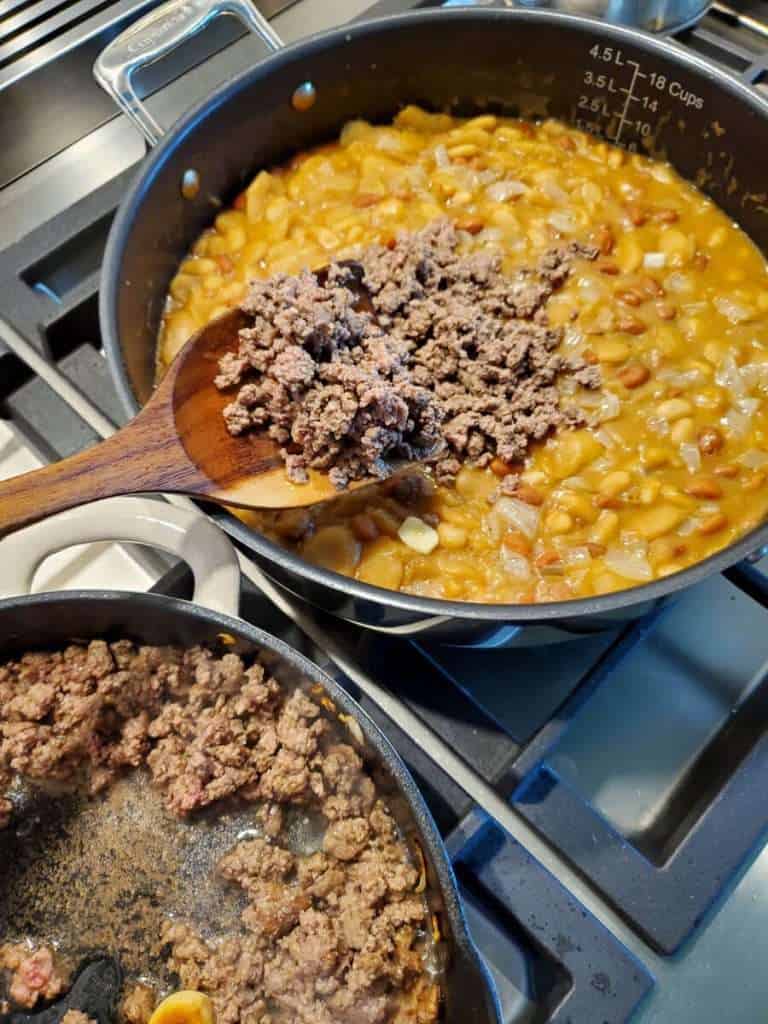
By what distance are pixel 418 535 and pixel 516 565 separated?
20cm

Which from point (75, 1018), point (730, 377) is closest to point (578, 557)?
point (730, 377)

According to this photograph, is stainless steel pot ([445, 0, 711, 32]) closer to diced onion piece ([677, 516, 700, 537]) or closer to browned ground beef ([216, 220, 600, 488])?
browned ground beef ([216, 220, 600, 488])

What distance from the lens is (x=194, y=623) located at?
1336 mm

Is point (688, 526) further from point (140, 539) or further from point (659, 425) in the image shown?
point (140, 539)

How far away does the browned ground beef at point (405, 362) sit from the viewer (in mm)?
1481

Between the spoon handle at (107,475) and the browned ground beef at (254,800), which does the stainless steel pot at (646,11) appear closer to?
the spoon handle at (107,475)

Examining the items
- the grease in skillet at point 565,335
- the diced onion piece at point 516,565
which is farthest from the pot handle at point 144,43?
the diced onion piece at point 516,565

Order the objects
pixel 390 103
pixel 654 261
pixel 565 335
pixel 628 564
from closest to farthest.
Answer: pixel 628 564
pixel 565 335
pixel 654 261
pixel 390 103

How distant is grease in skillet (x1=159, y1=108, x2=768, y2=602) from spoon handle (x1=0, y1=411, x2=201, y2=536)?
29cm

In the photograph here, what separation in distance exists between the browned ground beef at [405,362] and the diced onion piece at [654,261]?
0.14 m

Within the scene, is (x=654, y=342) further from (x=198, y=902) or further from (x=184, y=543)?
(x=198, y=902)

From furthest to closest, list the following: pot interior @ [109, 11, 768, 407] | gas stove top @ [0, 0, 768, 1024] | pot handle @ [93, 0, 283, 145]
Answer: pot interior @ [109, 11, 768, 407], pot handle @ [93, 0, 283, 145], gas stove top @ [0, 0, 768, 1024]

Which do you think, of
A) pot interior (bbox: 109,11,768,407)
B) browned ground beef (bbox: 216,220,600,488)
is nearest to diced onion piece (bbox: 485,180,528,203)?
browned ground beef (bbox: 216,220,600,488)

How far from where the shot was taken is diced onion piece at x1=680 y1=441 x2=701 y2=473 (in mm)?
1723
